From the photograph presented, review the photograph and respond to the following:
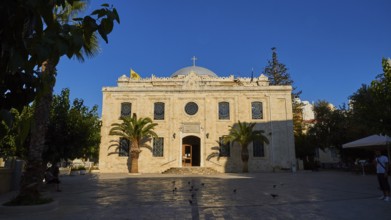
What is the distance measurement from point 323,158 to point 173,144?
27.9 meters

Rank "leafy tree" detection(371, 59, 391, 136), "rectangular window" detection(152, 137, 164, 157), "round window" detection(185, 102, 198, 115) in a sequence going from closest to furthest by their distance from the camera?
"leafy tree" detection(371, 59, 391, 136) < "rectangular window" detection(152, 137, 164, 157) < "round window" detection(185, 102, 198, 115)

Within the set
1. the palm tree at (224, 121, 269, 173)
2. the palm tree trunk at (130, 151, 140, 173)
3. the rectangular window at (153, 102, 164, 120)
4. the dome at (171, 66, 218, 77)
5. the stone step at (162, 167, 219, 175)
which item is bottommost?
the stone step at (162, 167, 219, 175)

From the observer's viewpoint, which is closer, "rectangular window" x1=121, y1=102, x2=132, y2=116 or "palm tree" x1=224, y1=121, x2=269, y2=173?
"palm tree" x1=224, y1=121, x2=269, y2=173

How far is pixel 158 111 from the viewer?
98.0ft

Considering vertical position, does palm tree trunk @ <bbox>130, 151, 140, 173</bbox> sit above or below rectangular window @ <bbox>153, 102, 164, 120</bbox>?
below

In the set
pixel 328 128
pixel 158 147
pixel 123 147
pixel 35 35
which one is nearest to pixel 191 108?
pixel 158 147

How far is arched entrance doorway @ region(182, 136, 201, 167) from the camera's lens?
29.5m

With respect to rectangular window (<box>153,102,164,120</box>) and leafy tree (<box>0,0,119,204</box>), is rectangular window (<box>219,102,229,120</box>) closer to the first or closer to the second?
rectangular window (<box>153,102,164,120</box>)

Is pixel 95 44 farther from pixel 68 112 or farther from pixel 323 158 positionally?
pixel 323 158

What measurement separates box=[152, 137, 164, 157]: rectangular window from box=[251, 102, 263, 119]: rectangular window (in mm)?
9256

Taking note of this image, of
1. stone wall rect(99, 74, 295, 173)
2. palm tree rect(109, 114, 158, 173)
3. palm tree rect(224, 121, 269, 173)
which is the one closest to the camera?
palm tree rect(109, 114, 158, 173)

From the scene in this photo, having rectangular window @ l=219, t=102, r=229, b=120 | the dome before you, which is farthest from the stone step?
the dome

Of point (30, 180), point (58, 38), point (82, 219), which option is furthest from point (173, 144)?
point (58, 38)

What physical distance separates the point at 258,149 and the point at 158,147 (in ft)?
31.1
